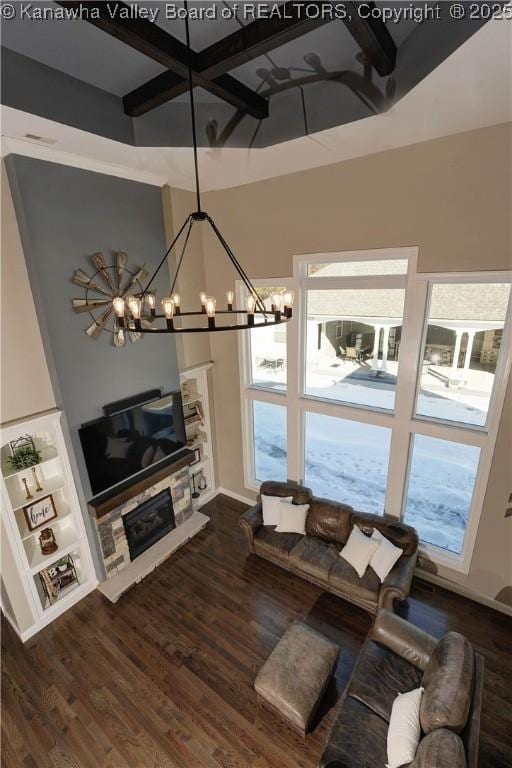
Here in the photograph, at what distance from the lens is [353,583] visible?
3826 millimetres

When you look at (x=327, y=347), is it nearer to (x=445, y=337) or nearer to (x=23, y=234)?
(x=445, y=337)

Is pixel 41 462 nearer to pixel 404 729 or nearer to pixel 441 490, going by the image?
pixel 404 729

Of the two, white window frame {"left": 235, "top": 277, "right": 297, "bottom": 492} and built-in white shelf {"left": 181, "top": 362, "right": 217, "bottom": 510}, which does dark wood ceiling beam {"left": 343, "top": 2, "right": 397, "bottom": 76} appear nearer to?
white window frame {"left": 235, "top": 277, "right": 297, "bottom": 492}

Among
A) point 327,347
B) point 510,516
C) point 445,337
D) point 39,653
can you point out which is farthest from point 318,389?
point 39,653

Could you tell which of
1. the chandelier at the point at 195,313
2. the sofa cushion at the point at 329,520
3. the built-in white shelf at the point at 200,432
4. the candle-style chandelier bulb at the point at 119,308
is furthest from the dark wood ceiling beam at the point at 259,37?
the sofa cushion at the point at 329,520

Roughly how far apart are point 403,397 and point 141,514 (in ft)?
11.6

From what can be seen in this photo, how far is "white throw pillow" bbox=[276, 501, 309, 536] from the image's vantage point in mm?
4531

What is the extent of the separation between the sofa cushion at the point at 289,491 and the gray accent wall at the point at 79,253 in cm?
214

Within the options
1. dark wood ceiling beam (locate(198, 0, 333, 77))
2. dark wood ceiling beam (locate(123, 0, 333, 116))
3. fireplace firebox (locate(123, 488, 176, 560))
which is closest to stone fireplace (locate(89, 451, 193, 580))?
fireplace firebox (locate(123, 488, 176, 560))

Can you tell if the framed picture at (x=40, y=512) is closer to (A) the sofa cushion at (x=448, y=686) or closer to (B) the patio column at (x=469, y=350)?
(A) the sofa cushion at (x=448, y=686)

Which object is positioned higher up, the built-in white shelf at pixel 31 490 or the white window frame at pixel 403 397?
the white window frame at pixel 403 397

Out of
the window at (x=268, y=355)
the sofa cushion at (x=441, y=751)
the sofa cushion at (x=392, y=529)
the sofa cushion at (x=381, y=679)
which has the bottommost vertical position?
the sofa cushion at (x=381, y=679)

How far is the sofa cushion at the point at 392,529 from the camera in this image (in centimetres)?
386

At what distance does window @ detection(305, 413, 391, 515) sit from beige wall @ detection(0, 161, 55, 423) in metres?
3.31
